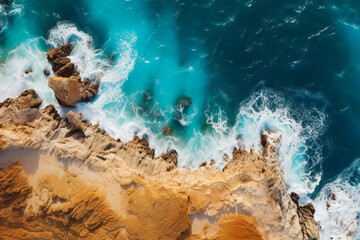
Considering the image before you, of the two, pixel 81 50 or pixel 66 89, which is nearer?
pixel 66 89

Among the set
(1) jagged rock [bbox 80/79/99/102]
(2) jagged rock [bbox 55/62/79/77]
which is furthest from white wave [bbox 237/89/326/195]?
(2) jagged rock [bbox 55/62/79/77]

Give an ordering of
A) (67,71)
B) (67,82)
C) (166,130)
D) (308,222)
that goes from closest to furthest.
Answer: (308,222)
(67,82)
(166,130)
(67,71)

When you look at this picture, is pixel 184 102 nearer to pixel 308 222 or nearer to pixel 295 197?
pixel 295 197

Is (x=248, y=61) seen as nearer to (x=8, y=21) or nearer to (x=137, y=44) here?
(x=137, y=44)

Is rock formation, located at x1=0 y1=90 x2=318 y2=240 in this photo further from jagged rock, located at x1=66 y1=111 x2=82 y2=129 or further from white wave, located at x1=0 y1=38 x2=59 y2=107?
white wave, located at x1=0 y1=38 x2=59 y2=107

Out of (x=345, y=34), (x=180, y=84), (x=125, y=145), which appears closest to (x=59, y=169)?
(x=125, y=145)

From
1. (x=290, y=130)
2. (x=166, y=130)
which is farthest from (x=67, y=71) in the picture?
(x=290, y=130)

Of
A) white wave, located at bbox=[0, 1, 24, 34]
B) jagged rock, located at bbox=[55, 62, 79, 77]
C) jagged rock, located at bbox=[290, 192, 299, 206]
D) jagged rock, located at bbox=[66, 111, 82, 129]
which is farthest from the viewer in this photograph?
white wave, located at bbox=[0, 1, 24, 34]

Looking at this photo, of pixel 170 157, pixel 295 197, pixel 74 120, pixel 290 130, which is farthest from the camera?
pixel 290 130
